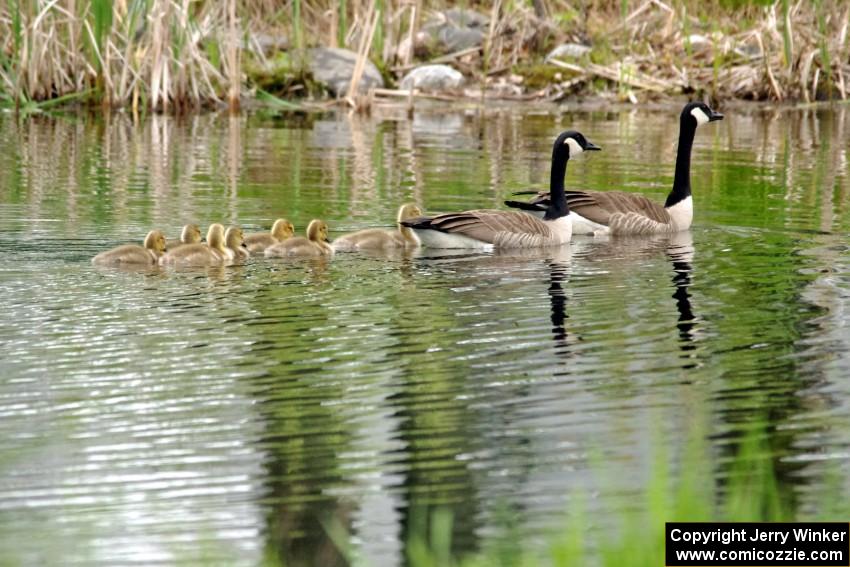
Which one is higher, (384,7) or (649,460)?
(384,7)

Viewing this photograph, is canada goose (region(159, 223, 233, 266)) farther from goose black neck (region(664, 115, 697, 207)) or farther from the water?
goose black neck (region(664, 115, 697, 207))

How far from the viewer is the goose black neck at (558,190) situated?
41.6 feet

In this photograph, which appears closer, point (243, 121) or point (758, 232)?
point (758, 232)

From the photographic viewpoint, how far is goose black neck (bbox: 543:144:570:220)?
12672mm

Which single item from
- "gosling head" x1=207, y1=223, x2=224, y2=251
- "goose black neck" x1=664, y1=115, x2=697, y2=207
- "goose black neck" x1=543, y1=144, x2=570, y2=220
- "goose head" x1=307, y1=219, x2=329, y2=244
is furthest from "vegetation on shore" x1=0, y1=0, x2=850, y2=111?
"gosling head" x1=207, y1=223, x2=224, y2=251

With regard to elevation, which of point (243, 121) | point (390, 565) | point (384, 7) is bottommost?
point (390, 565)

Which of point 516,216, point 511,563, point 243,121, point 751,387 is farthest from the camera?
point 243,121

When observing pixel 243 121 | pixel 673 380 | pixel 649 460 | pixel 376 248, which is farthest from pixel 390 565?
pixel 243 121

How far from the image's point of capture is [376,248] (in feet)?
38.9

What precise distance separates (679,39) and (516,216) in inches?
692

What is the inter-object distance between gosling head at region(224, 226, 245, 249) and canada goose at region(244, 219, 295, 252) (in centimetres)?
34

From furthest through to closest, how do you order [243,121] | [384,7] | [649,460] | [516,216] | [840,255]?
[384,7], [243,121], [516,216], [840,255], [649,460]

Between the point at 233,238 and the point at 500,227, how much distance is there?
2.21m

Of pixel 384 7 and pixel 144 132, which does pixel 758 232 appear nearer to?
pixel 144 132
